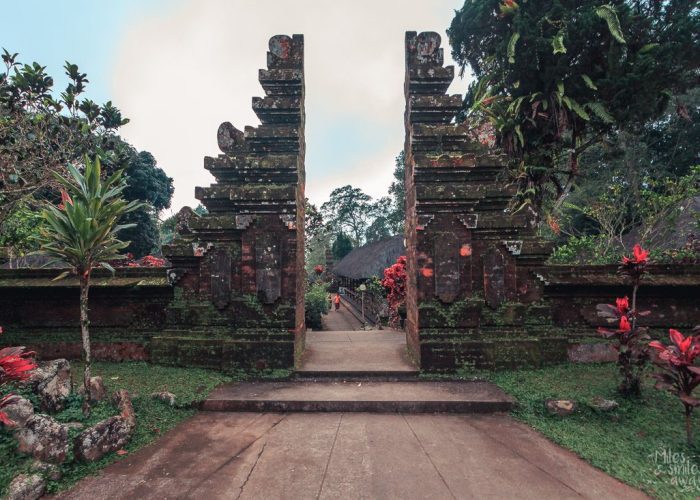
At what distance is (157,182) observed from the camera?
66.3ft

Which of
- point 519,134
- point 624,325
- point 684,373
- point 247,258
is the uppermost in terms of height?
point 519,134

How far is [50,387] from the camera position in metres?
3.22

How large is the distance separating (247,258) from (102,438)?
8.52 feet

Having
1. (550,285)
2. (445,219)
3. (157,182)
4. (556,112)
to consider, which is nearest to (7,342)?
(445,219)

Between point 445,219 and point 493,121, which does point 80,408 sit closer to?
point 445,219

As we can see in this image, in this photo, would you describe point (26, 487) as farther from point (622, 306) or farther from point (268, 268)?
point (622, 306)

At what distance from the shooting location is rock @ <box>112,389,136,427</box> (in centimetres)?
319

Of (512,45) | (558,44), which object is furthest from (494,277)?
(512,45)

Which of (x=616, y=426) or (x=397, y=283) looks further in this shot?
(x=397, y=283)

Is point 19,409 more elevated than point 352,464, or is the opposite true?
point 19,409

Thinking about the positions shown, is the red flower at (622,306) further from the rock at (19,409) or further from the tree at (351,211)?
the tree at (351,211)

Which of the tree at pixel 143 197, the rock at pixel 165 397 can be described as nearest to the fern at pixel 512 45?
the rock at pixel 165 397

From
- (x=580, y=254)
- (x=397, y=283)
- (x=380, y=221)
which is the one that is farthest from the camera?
(x=380, y=221)

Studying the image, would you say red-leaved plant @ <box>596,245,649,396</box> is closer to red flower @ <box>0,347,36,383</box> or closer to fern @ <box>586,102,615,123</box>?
red flower @ <box>0,347,36,383</box>
